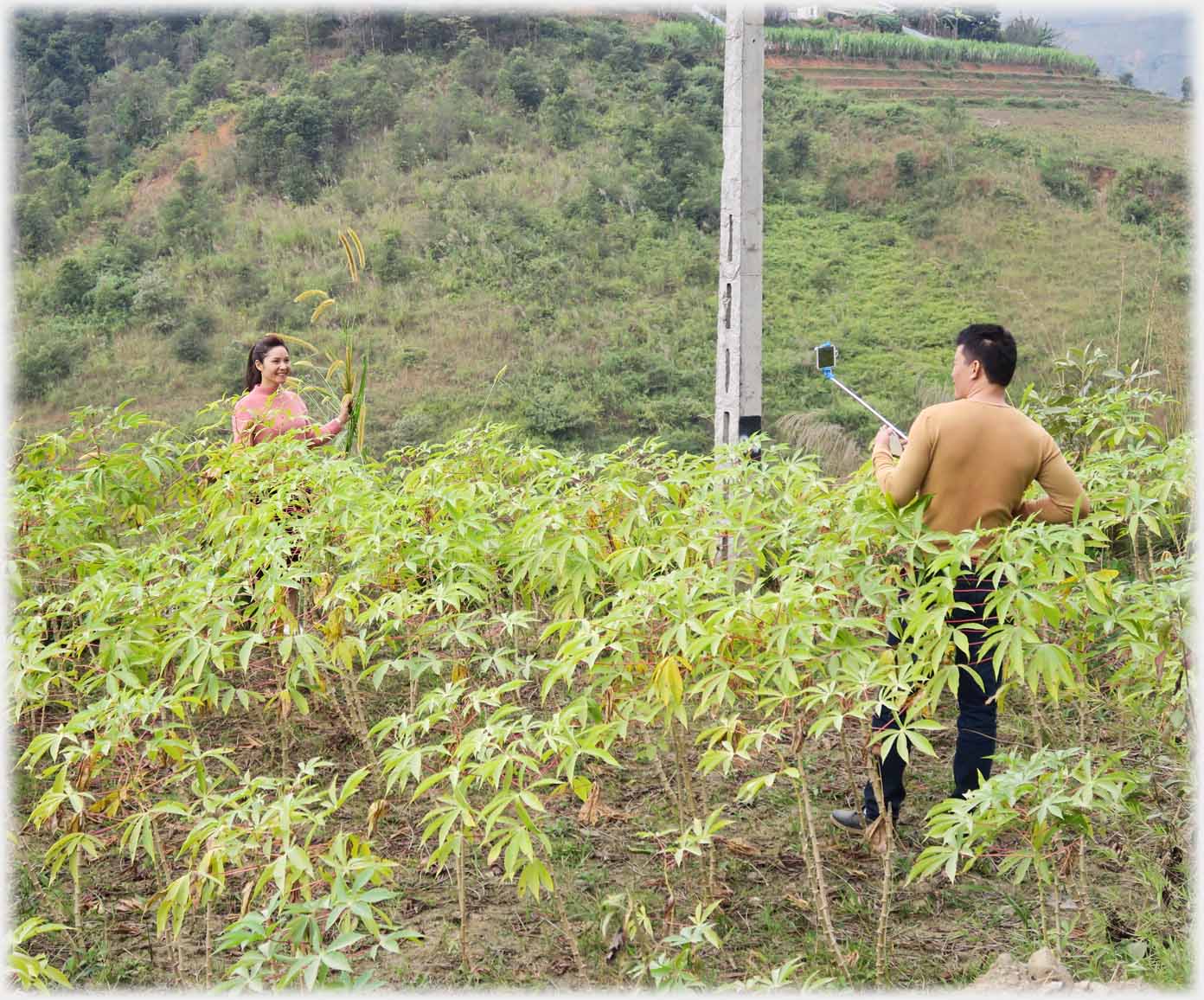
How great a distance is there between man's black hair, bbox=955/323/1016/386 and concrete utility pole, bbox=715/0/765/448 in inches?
64.8

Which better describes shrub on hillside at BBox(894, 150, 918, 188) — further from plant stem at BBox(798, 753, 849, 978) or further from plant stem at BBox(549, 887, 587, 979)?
plant stem at BBox(549, 887, 587, 979)

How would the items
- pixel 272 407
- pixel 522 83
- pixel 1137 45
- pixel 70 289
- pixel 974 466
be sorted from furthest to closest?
pixel 522 83
pixel 1137 45
pixel 70 289
pixel 272 407
pixel 974 466

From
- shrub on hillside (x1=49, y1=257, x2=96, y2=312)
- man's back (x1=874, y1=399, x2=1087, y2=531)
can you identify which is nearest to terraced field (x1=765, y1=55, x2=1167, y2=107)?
shrub on hillside (x1=49, y1=257, x2=96, y2=312)

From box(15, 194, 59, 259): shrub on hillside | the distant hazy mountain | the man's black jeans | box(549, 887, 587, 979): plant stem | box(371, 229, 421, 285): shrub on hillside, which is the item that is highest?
the distant hazy mountain

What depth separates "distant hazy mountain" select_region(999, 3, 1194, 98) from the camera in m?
12.3

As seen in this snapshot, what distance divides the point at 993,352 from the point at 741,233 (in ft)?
5.87

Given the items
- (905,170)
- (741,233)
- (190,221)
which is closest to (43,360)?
(190,221)

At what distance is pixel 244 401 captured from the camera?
407cm

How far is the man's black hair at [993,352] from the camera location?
108 inches

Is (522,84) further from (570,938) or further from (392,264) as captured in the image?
(570,938)

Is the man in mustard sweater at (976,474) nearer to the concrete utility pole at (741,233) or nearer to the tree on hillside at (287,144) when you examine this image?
the concrete utility pole at (741,233)

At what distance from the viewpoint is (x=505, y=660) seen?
2723mm

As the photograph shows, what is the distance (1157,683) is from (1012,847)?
74cm

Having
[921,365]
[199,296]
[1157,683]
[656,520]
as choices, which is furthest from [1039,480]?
[199,296]
